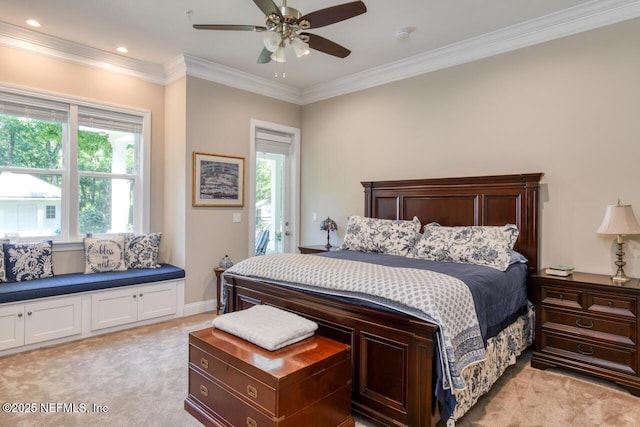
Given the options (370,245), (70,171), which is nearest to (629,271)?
(370,245)

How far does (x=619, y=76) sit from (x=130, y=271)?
5081 mm

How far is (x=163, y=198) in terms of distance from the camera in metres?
4.74

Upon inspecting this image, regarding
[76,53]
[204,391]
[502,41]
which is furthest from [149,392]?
[502,41]

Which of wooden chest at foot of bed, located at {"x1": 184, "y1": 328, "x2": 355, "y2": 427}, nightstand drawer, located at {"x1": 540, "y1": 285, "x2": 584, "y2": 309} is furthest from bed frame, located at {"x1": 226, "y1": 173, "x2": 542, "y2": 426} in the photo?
nightstand drawer, located at {"x1": 540, "y1": 285, "x2": 584, "y2": 309}

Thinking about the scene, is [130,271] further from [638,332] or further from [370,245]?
[638,332]

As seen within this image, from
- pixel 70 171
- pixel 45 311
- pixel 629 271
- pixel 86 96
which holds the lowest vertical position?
pixel 45 311

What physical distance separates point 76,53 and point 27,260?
7.41 ft

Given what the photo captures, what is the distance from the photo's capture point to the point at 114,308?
3811 mm

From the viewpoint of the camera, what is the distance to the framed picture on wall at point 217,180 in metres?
4.48

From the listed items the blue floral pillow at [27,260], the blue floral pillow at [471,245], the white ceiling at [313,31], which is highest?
the white ceiling at [313,31]

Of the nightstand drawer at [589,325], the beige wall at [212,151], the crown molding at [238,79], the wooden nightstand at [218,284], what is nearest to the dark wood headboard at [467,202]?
the nightstand drawer at [589,325]

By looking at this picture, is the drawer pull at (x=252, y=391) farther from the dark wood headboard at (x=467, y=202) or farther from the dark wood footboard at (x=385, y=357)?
the dark wood headboard at (x=467, y=202)

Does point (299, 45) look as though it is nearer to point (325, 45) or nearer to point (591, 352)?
point (325, 45)

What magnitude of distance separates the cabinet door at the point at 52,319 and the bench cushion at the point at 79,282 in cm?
9
